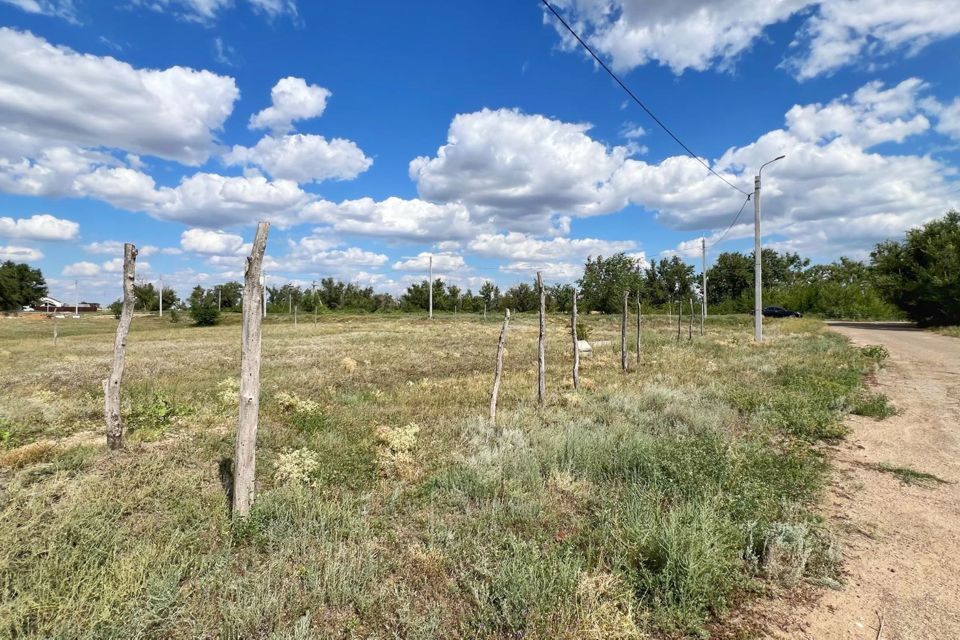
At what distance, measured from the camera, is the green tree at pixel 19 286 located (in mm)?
77000

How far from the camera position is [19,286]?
80.2 meters

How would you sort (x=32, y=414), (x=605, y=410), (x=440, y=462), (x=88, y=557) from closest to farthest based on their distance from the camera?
(x=88, y=557) < (x=440, y=462) < (x=32, y=414) < (x=605, y=410)

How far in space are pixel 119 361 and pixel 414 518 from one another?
6.27 m

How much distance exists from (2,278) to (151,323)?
3991cm

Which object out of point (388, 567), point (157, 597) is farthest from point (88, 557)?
point (388, 567)

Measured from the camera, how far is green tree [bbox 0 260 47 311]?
77000 millimetres

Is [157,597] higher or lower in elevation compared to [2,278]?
lower

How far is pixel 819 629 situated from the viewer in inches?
146

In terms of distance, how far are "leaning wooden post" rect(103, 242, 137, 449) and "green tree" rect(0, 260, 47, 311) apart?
337 feet

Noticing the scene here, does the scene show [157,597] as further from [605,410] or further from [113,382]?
[605,410]

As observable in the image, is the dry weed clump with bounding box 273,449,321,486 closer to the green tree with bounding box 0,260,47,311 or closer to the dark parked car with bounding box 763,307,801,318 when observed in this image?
the dark parked car with bounding box 763,307,801,318

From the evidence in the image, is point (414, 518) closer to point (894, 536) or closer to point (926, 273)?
point (894, 536)

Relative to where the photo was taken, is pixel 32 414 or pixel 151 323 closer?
pixel 32 414

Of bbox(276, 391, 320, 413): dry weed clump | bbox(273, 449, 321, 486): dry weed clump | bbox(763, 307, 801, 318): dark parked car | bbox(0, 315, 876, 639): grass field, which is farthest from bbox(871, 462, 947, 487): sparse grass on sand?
bbox(763, 307, 801, 318): dark parked car
